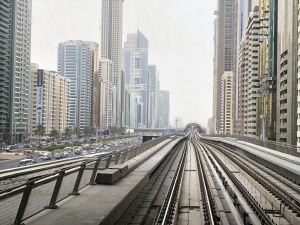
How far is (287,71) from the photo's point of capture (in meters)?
81.7

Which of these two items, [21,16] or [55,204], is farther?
[21,16]

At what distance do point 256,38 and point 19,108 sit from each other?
86.9 metres

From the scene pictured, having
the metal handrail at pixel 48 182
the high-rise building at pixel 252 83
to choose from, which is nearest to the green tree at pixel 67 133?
the high-rise building at pixel 252 83

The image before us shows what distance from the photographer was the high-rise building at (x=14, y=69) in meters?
129

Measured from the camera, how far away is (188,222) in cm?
1304

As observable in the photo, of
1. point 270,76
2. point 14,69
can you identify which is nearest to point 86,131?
point 14,69

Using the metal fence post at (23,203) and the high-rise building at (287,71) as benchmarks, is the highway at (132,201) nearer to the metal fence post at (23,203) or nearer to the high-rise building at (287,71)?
the metal fence post at (23,203)

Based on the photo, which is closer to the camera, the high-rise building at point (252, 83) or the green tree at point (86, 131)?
the high-rise building at point (252, 83)

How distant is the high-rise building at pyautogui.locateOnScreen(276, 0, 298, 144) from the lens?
7612cm

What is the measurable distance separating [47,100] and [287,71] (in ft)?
404

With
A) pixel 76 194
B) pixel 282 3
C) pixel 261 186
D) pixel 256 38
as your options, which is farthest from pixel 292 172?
pixel 256 38

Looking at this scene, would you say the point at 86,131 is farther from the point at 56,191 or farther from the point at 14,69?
the point at 56,191

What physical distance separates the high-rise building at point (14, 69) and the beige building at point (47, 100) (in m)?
19.5

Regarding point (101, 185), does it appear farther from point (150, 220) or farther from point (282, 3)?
point (282, 3)
